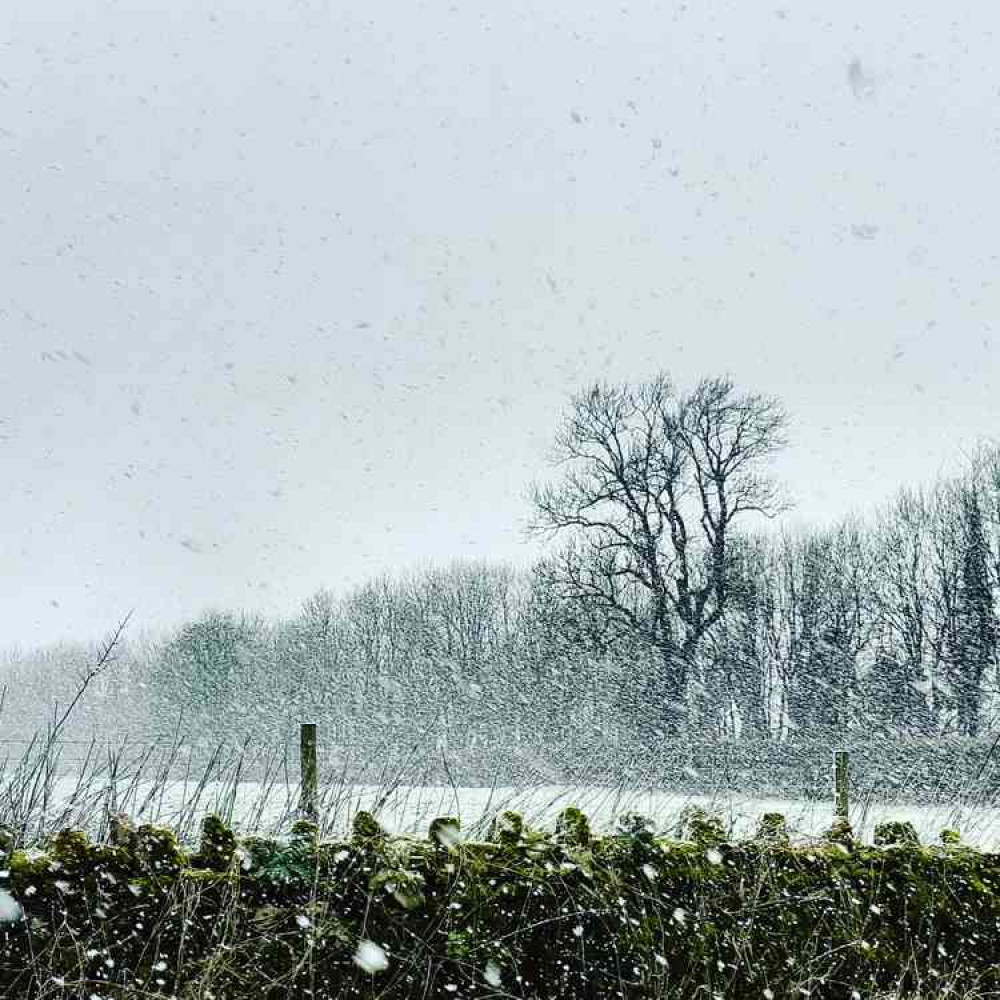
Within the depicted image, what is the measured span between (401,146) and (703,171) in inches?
219

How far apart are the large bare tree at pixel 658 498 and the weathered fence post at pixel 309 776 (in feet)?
57.3

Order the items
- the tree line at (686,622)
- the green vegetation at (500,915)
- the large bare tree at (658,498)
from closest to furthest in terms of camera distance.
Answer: the green vegetation at (500,915) → the tree line at (686,622) → the large bare tree at (658,498)

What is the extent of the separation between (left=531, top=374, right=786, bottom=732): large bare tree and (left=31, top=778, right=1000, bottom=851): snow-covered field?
58.5 feet

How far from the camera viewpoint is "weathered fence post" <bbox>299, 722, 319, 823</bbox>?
425cm

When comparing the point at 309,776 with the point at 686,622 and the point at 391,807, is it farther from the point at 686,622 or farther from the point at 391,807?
the point at 686,622

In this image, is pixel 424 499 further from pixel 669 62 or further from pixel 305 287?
pixel 669 62

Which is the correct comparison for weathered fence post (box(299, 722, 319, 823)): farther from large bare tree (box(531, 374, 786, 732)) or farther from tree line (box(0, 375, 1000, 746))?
large bare tree (box(531, 374, 786, 732))

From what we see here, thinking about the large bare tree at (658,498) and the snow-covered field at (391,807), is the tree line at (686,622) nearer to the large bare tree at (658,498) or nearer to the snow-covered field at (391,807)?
the large bare tree at (658,498)

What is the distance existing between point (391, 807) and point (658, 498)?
21297 mm

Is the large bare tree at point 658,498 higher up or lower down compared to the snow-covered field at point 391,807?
higher up

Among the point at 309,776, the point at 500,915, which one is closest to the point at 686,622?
the point at 309,776

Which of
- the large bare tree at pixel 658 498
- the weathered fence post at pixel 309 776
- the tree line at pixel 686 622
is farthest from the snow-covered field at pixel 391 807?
the large bare tree at pixel 658 498

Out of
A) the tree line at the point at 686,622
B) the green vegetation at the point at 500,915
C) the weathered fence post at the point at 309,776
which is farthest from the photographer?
the tree line at the point at 686,622

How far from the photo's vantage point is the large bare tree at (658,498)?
2428cm
